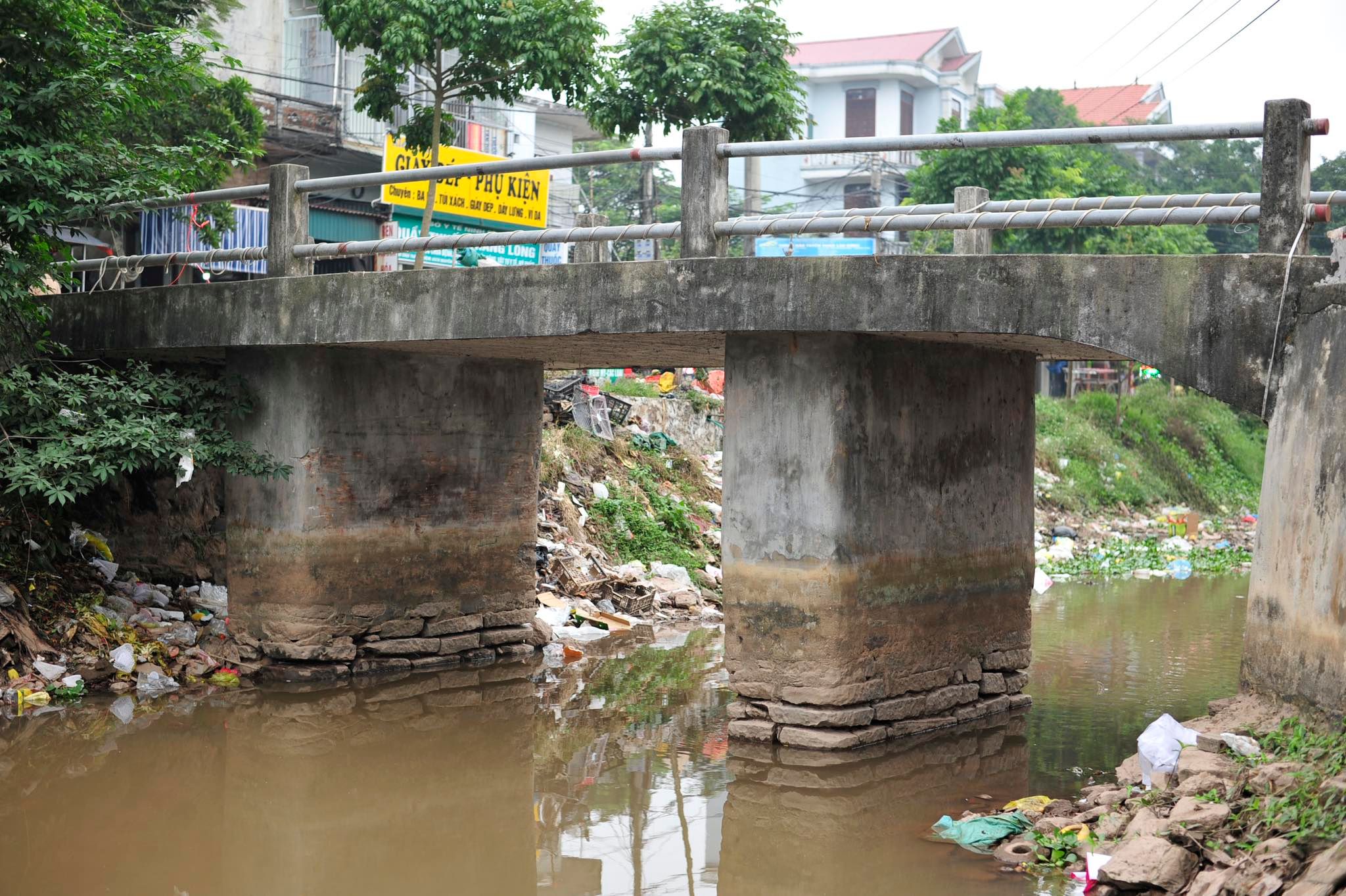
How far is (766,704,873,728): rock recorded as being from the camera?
25.6 ft

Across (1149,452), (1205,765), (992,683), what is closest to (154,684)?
(992,683)

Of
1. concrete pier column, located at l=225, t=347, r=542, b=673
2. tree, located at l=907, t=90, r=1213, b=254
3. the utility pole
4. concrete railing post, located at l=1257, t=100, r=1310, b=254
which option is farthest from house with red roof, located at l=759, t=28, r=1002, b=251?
concrete railing post, located at l=1257, t=100, r=1310, b=254

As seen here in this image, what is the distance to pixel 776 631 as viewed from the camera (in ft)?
26.0

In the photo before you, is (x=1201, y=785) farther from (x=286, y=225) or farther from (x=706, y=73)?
(x=706, y=73)

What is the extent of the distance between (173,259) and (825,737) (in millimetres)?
6287

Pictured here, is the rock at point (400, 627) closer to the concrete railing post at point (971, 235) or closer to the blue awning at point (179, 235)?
the concrete railing post at point (971, 235)

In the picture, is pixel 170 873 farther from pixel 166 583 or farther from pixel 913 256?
pixel 166 583

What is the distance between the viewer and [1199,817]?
517cm

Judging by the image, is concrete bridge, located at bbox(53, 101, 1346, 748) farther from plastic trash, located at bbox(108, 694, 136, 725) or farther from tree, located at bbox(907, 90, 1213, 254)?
tree, located at bbox(907, 90, 1213, 254)

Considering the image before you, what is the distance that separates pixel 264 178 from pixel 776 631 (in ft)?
55.1

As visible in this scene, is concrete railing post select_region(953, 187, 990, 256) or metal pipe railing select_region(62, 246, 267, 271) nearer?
concrete railing post select_region(953, 187, 990, 256)

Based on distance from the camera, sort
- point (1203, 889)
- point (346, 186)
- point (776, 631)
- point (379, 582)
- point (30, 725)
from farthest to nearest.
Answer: point (379, 582)
point (346, 186)
point (30, 725)
point (776, 631)
point (1203, 889)

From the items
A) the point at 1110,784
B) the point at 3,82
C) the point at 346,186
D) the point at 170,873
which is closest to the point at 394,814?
the point at 170,873

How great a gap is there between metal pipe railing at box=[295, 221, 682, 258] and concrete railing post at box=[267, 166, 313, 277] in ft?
0.88
